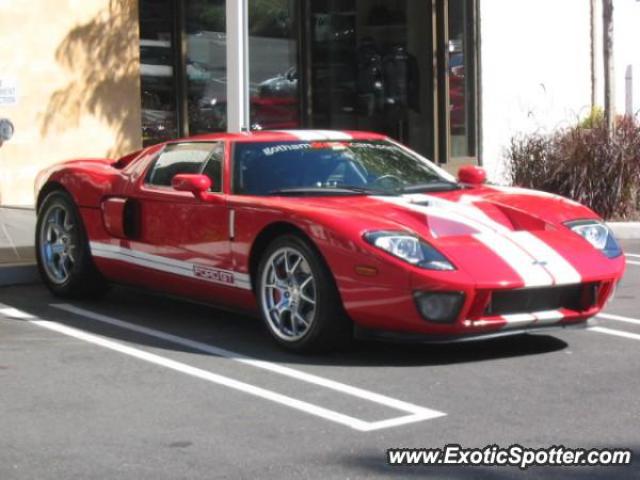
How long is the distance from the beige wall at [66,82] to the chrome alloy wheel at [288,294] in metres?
7.57

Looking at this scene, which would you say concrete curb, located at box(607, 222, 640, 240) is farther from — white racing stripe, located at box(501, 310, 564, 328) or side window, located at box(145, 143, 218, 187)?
white racing stripe, located at box(501, 310, 564, 328)

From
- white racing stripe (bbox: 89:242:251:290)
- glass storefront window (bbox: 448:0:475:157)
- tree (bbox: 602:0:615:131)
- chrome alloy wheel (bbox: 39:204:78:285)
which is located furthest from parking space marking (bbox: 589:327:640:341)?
glass storefront window (bbox: 448:0:475:157)

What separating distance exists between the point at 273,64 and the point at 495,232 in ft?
35.3

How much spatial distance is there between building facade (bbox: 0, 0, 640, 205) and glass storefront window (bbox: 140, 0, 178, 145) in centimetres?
2

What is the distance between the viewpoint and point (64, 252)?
350 inches

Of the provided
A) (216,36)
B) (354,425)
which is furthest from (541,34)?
(354,425)

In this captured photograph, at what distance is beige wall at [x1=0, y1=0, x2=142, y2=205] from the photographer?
13953mm

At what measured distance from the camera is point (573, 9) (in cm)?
2028

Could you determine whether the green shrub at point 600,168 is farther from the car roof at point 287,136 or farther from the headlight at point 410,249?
the headlight at point 410,249

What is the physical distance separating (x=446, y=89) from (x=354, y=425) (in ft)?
45.0

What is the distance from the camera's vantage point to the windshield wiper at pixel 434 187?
296 inches

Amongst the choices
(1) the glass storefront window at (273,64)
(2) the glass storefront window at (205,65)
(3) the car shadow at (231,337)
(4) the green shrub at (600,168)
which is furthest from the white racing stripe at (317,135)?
(1) the glass storefront window at (273,64)

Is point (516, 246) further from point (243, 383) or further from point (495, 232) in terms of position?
point (243, 383)

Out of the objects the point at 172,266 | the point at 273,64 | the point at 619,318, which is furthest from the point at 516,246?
the point at 273,64
